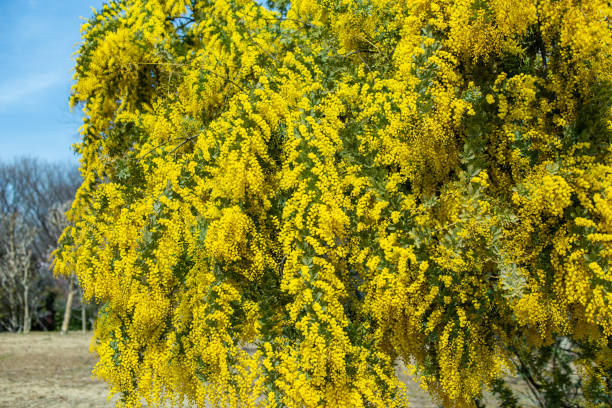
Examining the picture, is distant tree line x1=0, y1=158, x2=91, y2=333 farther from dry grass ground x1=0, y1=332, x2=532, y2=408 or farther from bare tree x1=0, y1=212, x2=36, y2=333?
dry grass ground x1=0, y1=332, x2=532, y2=408

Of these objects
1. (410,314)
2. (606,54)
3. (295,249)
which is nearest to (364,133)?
(295,249)

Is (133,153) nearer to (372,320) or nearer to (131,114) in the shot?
(131,114)

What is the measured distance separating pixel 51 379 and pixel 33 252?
64.2 ft

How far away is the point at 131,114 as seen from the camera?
5.56 m

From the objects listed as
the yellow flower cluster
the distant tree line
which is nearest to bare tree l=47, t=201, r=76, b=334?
the distant tree line

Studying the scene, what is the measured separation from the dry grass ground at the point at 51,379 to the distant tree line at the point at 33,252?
18.6 feet

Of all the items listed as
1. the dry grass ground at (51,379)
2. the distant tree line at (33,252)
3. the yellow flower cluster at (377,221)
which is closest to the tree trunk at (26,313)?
the distant tree line at (33,252)

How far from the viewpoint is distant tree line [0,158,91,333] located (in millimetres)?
26812

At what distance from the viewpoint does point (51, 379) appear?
13.0 metres

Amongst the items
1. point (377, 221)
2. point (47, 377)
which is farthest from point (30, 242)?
point (377, 221)

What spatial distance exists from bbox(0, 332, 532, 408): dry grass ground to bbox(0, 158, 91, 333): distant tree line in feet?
18.6

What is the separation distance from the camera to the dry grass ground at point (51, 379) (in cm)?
1031

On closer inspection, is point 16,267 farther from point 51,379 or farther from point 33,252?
point 51,379

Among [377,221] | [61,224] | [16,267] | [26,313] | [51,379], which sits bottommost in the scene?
[51,379]
